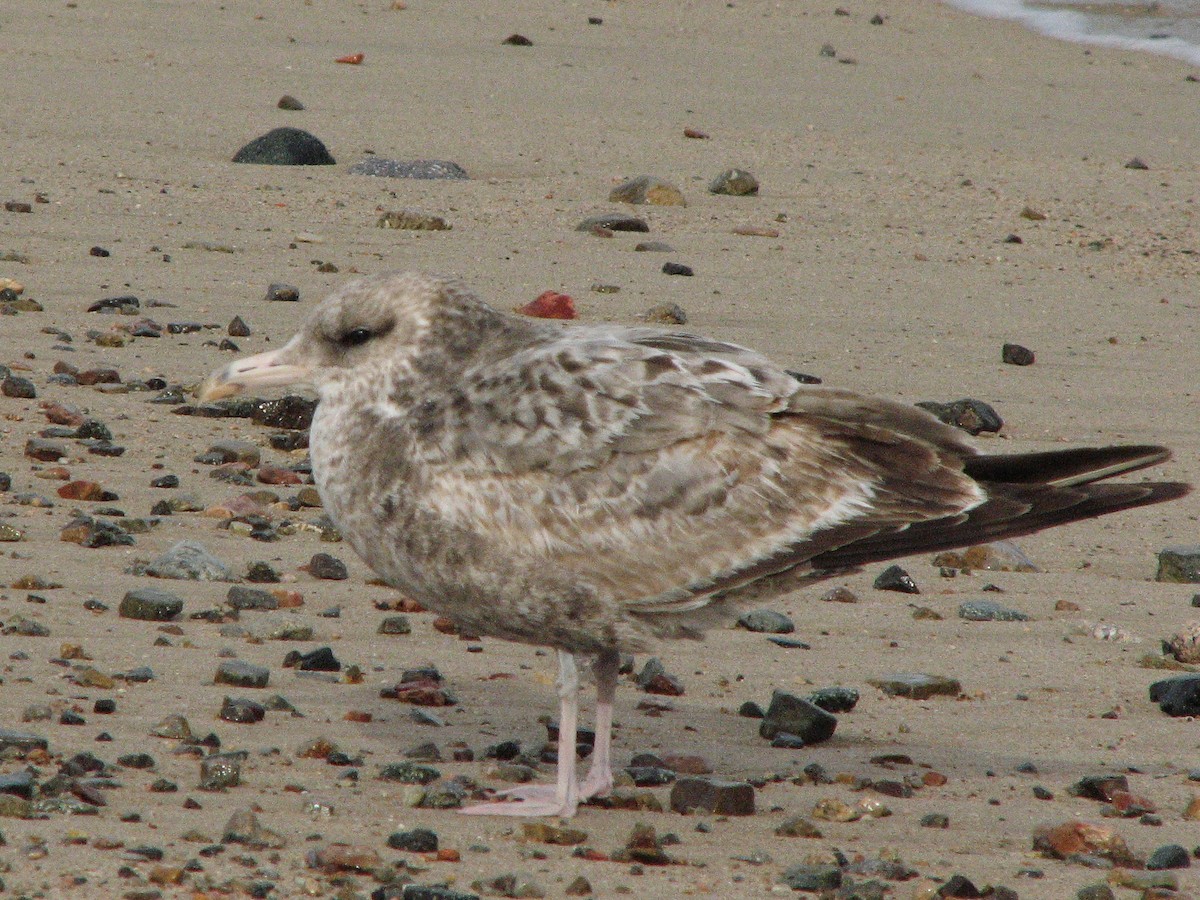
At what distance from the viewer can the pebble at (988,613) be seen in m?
6.47

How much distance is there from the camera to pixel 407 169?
12.1m

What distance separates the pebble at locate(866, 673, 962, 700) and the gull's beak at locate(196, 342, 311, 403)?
2.07m

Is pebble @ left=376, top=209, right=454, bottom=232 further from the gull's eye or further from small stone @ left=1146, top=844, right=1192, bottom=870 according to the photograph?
small stone @ left=1146, top=844, right=1192, bottom=870

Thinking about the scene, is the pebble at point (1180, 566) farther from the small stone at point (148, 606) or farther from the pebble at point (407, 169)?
the pebble at point (407, 169)

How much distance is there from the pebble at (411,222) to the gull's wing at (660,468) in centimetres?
582

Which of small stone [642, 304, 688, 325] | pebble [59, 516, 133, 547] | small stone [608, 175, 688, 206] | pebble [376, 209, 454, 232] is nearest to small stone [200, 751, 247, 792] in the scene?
pebble [59, 516, 133, 547]

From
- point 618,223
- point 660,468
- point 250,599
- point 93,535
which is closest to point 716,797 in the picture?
point 660,468

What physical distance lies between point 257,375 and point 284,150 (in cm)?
706

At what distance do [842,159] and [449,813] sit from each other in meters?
9.60

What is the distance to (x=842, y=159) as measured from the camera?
13625mm

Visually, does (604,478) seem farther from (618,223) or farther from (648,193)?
(648,193)

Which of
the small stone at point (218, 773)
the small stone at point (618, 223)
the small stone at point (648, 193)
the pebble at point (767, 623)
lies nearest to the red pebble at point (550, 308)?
the small stone at point (618, 223)

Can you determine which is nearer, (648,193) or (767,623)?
(767,623)

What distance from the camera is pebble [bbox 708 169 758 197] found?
1225 centimetres
